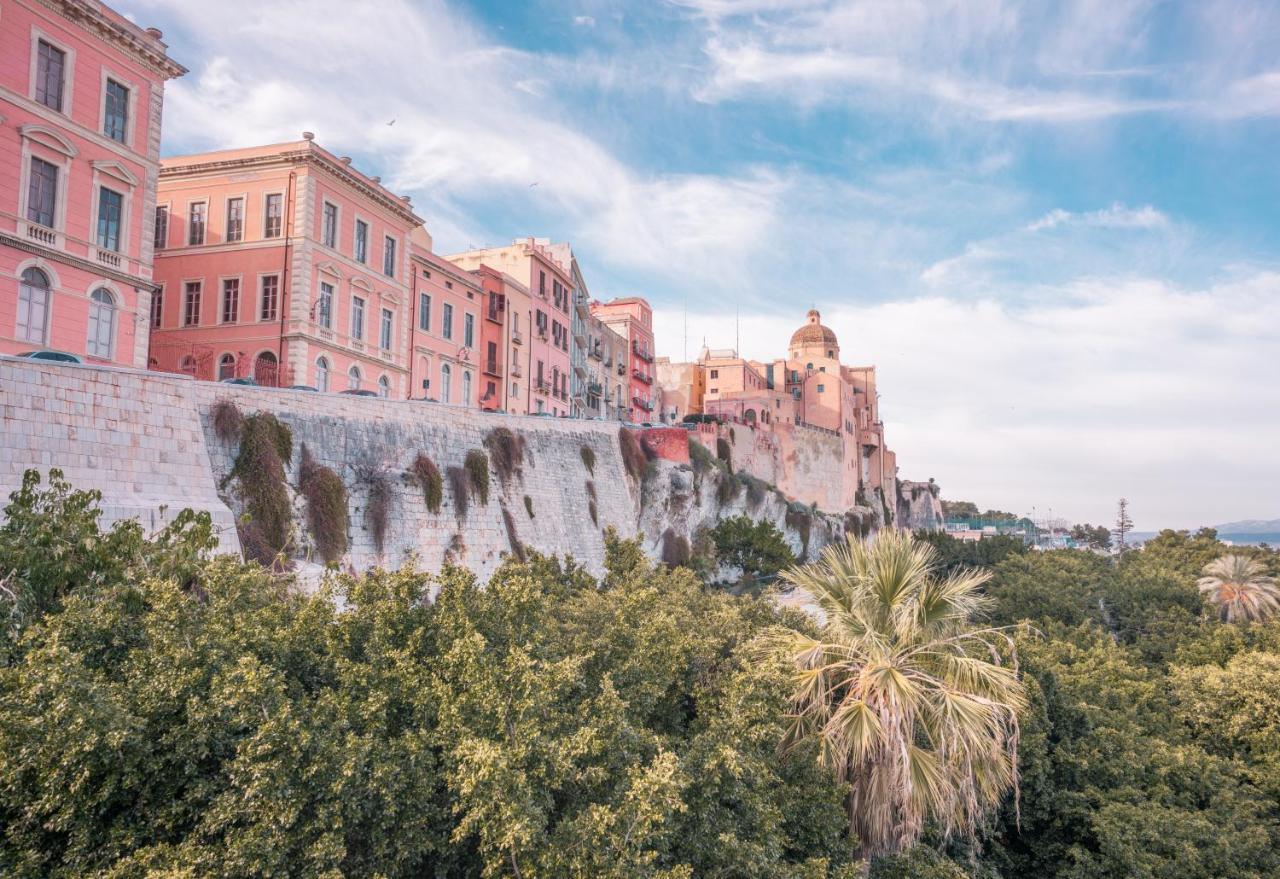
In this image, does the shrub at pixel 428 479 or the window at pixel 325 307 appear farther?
the window at pixel 325 307

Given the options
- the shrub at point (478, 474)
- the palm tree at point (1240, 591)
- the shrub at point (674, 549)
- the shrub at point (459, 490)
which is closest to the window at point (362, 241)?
the shrub at point (478, 474)

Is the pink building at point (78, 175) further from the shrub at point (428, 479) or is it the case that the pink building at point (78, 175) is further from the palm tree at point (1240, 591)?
the palm tree at point (1240, 591)

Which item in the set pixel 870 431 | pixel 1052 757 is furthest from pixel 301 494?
pixel 870 431

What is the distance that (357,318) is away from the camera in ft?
99.6

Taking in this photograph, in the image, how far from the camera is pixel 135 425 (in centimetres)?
1552

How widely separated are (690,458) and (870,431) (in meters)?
47.6

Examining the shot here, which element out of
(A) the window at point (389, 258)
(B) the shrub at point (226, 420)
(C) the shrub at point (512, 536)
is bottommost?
(C) the shrub at point (512, 536)

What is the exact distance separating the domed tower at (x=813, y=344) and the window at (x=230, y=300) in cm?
6606

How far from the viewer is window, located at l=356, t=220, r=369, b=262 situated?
3060 centimetres

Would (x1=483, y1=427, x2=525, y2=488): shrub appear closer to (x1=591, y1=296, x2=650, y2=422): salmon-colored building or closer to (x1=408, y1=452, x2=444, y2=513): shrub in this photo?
(x1=408, y1=452, x2=444, y2=513): shrub

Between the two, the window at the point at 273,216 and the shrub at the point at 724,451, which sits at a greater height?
the window at the point at 273,216

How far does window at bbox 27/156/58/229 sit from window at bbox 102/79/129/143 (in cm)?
195

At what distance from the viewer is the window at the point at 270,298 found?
27719 millimetres

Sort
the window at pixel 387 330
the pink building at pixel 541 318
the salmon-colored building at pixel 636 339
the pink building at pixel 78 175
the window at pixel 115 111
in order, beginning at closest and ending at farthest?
the pink building at pixel 78 175 → the window at pixel 115 111 → the window at pixel 387 330 → the pink building at pixel 541 318 → the salmon-colored building at pixel 636 339
